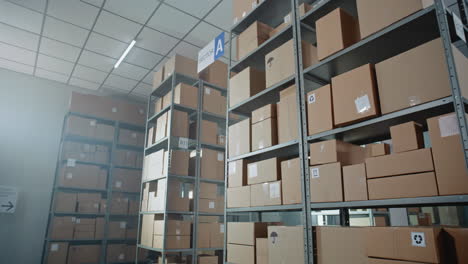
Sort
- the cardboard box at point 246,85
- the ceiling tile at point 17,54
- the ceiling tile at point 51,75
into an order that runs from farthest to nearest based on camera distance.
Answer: the ceiling tile at point 51,75 < the ceiling tile at point 17,54 < the cardboard box at point 246,85

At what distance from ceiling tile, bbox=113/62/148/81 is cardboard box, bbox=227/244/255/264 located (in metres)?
3.75

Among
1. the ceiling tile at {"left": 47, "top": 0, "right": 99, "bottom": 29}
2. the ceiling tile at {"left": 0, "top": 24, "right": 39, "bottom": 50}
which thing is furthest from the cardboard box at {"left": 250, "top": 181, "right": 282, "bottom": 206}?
the ceiling tile at {"left": 0, "top": 24, "right": 39, "bottom": 50}

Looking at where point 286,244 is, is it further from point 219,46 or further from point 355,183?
point 219,46

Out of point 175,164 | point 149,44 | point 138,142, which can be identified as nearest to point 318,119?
point 175,164

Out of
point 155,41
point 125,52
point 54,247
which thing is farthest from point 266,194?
point 54,247

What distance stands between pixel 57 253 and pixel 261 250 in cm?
378

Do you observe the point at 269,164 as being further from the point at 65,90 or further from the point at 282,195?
the point at 65,90

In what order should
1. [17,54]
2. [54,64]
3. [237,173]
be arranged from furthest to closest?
[54,64]
[17,54]
[237,173]

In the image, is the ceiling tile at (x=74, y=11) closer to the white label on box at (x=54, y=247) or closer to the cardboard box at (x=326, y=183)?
the white label on box at (x=54, y=247)

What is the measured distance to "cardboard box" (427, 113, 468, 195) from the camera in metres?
1.27

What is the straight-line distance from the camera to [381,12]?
1.71 meters

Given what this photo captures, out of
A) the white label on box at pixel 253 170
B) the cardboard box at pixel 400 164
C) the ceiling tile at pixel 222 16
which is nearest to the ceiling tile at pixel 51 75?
the ceiling tile at pixel 222 16

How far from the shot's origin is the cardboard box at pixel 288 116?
2129 millimetres

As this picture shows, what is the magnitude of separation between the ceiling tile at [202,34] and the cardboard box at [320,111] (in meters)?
2.53
